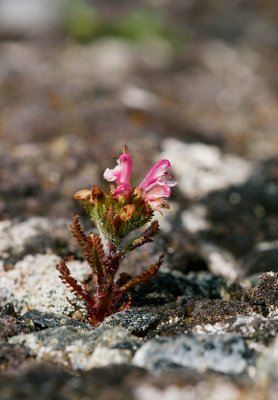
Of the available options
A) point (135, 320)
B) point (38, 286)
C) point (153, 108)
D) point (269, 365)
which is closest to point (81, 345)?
point (135, 320)

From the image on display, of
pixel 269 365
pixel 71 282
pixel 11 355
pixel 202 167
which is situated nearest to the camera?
pixel 269 365

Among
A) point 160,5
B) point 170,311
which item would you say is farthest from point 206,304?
point 160,5

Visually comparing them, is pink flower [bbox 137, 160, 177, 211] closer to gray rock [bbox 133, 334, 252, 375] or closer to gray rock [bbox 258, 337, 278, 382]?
gray rock [bbox 133, 334, 252, 375]

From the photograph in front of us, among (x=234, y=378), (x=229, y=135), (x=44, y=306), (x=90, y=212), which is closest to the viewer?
(x=234, y=378)

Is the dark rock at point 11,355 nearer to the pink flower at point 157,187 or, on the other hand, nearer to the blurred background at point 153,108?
the pink flower at point 157,187

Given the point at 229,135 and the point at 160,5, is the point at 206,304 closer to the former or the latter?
the point at 229,135

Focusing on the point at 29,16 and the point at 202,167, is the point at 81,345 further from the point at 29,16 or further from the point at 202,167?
the point at 29,16

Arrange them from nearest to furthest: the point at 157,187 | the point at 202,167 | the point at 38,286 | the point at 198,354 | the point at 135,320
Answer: the point at 198,354
the point at 135,320
the point at 157,187
the point at 38,286
the point at 202,167
